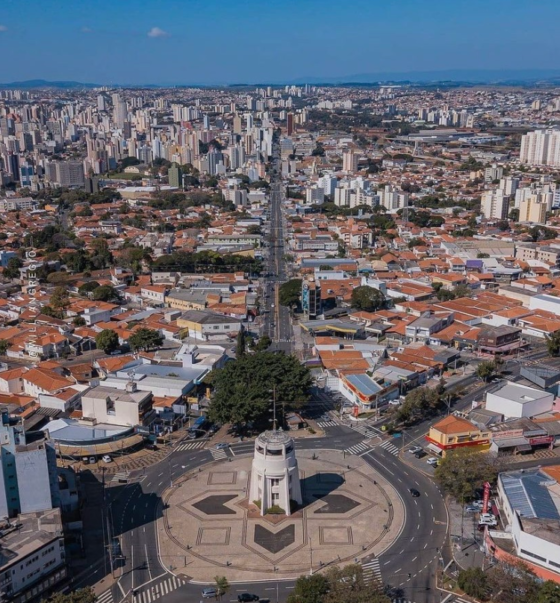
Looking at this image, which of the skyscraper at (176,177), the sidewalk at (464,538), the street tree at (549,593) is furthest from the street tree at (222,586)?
the skyscraper at (176,177)

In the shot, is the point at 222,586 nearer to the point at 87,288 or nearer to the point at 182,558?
the point at 182,558

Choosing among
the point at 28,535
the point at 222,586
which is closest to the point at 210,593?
the point at 222,586

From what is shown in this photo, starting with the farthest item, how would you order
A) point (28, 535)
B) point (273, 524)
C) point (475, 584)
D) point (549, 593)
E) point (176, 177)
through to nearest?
1. point (176, 177)
2. point (273, 524)
3. point (28, 535)
4. point (475, 584)
5. point (549, 593)

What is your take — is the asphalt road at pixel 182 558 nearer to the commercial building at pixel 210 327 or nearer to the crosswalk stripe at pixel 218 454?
the crosswalk stripe at pixel 218 454

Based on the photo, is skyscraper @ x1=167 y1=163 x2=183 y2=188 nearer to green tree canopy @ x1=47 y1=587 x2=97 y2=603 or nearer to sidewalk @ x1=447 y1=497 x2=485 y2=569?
sidewalk @ x1=447 y1=497 x2=485 y2=569

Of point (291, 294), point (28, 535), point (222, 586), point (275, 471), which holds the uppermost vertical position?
point (275, 471)

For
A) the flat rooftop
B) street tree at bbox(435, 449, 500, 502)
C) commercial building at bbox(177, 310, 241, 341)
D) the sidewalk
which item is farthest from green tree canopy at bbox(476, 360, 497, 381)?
the flat rooftop
